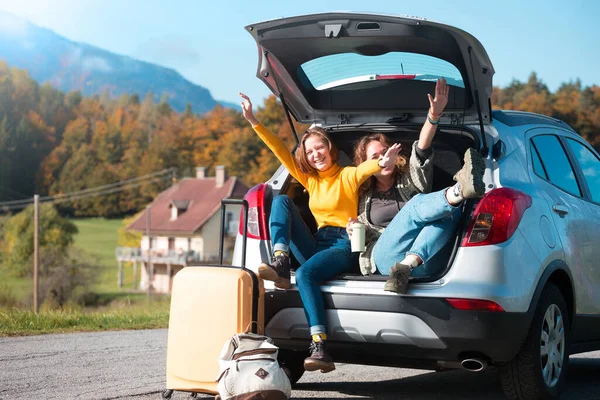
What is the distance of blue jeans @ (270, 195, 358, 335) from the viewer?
5.38 meters

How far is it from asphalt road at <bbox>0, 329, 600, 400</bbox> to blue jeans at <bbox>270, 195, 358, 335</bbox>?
902mm

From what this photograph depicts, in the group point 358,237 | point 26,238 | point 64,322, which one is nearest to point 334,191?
point 358,237

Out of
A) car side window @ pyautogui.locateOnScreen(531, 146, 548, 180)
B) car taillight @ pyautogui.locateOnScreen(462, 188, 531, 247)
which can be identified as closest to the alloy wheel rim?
car taillight @ pyautogui.locateOnScreen(462, 188, 531, 247)

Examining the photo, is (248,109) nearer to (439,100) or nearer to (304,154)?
(304,154)

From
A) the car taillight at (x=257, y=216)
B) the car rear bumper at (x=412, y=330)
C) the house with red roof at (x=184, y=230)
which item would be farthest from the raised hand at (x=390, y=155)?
the house with red roof at (x=184, y=230)

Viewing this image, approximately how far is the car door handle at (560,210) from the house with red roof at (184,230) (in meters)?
89.2

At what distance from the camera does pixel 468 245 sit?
16.9ft

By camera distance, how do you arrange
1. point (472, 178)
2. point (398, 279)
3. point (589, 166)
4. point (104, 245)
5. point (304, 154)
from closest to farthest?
1. point (472, 178)
2. point (398, 279)
3. point (304, 154)
4. point (589, 166)
5. point (104, 245)

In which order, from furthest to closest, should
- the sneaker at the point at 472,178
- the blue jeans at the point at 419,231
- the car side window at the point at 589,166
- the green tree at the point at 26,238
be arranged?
1. the green tree at the point at 26,238
2. the car side window at the point at 589,166
3. the blue jeans at the point at 419,231
4. the sneaker at the point at 472,178

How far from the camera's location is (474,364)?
5.25 m

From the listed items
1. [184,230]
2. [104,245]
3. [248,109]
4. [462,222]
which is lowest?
[104,245]

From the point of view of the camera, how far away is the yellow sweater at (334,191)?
237 inches

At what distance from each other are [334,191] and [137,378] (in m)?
1.92

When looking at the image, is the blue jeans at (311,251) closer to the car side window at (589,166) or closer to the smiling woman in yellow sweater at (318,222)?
the smiling woman in yellow sweater at (318,222)
